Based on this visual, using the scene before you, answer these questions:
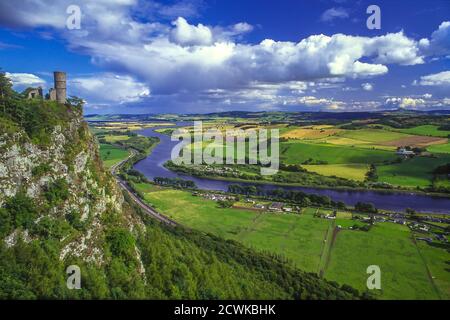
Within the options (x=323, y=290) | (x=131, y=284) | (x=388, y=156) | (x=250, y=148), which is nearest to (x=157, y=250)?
(x=131, y=284)

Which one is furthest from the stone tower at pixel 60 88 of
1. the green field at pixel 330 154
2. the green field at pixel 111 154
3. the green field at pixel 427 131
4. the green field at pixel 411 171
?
the green field at pixel 427 131

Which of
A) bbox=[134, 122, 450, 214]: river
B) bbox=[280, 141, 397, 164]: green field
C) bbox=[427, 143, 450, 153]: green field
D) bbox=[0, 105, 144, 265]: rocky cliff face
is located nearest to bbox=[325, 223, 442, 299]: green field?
bbox=[134, 122, 450, 214]: river

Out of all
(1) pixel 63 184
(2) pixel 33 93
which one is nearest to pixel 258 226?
(1) pixel 63 184

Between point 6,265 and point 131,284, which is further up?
point 6,265

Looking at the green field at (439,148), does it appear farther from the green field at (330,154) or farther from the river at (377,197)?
the river at (377,197)

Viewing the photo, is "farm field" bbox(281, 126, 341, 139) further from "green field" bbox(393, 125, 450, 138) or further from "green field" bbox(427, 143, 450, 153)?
"green field" bbox(427, 143, 450, 153)

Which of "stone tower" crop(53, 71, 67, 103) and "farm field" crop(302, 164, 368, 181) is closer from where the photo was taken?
"stone tower" crop(53, 71, 67, 103)

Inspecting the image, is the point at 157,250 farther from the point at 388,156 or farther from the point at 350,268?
the point at 388,156
